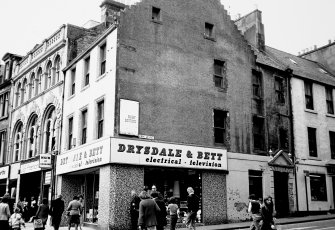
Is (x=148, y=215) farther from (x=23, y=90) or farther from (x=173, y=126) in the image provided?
(x=23, y=90)

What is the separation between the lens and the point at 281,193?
84.9 feet

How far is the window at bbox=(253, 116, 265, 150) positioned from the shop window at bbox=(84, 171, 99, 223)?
33.8 feet

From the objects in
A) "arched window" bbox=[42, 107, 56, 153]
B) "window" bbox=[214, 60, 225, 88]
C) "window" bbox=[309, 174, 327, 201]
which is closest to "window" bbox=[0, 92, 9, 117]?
"arched window" bbox=[42, 107, 56, 153]

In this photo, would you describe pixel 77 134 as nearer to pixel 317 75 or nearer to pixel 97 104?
pixel 97 104

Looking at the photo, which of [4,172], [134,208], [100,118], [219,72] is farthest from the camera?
[4,172]

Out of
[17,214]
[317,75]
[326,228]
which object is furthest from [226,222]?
[317,75]

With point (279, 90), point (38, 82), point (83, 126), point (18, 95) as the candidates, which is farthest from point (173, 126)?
point (18, 95)

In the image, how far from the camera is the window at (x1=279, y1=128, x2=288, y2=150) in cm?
2705

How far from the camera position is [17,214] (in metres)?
14.3

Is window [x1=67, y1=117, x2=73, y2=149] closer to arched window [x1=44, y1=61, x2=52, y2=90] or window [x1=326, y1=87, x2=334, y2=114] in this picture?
arched window [x1=44, y1=61, x2=52, y2=90]

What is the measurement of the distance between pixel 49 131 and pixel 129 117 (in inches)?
397

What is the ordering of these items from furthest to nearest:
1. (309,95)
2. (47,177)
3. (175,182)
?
(309,95)
(47,177)
(175,182)

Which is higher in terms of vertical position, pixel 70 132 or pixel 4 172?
pixel 70 132

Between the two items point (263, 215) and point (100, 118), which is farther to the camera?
point (100, 118)
